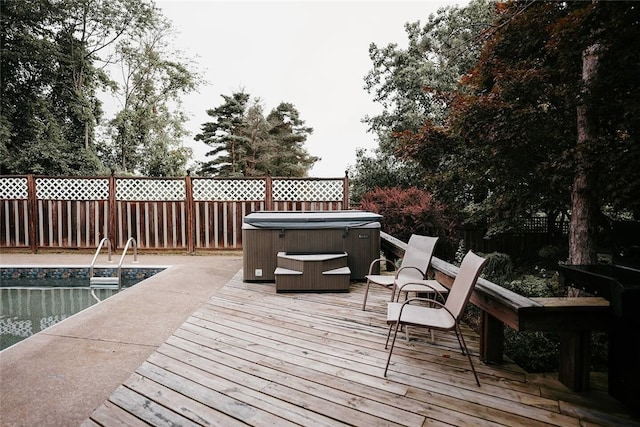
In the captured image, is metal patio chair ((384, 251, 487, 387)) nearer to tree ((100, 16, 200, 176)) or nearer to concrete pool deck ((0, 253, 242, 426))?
concrete pool deck ((0, 253, 242, 426))

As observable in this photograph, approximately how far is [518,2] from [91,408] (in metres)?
4.60

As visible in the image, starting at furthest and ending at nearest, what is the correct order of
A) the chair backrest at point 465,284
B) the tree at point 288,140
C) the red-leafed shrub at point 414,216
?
the tree at point 288,140 < the red-leafed shrub at point 414,216 < the chair backrest at point 465,284

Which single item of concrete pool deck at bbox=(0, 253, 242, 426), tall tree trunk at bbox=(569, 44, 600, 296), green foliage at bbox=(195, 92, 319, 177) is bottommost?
concrete pool deck at bbox=(0, 253, 242, 426)

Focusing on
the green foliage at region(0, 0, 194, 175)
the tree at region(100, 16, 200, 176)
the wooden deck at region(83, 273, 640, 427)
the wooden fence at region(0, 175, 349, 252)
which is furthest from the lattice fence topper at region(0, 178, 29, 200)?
the wooden deck at region(83, 273, 640, 427)

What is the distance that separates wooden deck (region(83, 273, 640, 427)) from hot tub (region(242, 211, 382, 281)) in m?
1.46

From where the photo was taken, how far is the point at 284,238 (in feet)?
14.5

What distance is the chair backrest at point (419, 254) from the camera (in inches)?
127

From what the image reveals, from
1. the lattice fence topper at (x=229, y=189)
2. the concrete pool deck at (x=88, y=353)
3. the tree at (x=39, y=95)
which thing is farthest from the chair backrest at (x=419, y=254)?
the tree at (x=39, y=95)

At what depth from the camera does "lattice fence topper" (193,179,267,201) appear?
286 inches

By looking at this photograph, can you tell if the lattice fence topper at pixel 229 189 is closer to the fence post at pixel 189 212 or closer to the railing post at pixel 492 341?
the fence post at pixel 189 212

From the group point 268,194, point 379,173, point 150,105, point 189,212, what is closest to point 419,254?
point 268,194

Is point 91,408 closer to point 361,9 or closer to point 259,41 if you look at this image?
point 361,9

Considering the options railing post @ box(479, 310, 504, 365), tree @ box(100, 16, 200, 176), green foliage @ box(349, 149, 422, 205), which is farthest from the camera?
tree @ box(100, 16, 200, 176)

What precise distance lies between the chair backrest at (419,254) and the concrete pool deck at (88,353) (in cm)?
213
